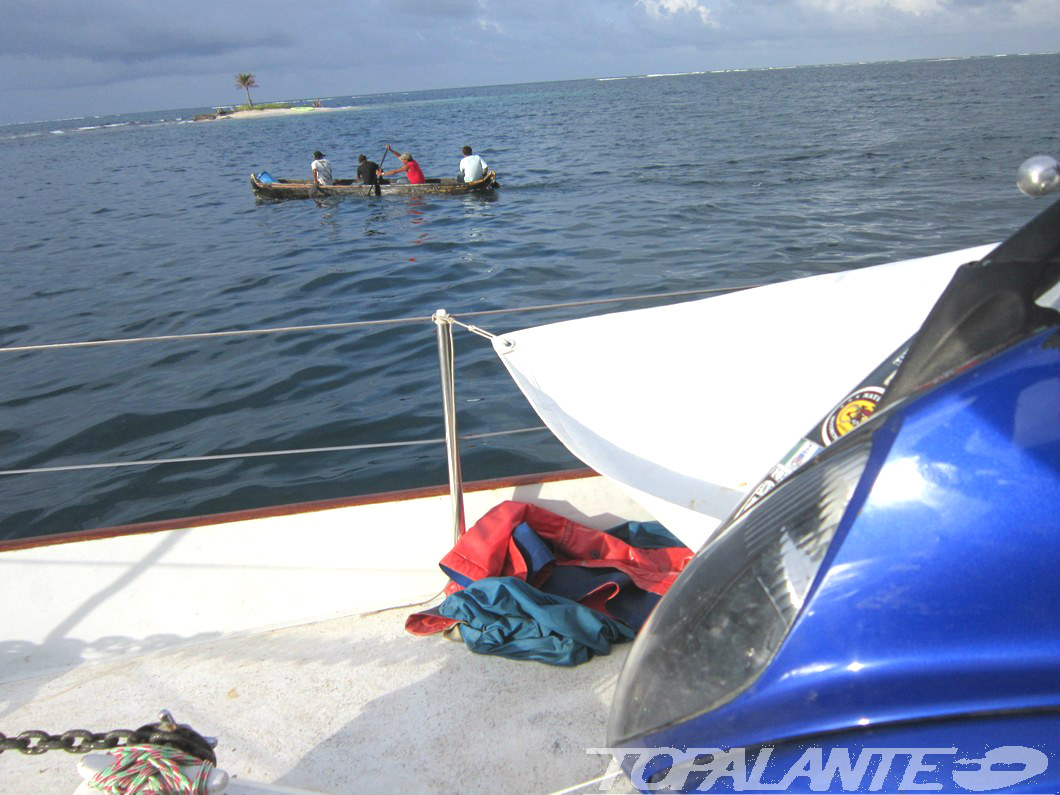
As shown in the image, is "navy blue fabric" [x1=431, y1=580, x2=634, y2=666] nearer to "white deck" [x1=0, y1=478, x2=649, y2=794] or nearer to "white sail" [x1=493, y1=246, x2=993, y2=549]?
"white deck" [x1=0, y1=478, x2=649, y2=794]

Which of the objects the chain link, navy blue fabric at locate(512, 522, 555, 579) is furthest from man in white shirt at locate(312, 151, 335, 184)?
the chain link

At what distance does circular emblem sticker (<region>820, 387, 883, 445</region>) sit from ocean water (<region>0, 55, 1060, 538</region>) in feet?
12.4

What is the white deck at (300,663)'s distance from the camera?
1.98 meters

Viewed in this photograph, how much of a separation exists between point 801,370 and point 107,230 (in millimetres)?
17567

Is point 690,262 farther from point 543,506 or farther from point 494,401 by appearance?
point 543,506

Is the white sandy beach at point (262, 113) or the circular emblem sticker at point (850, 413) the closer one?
the circular emblem sticker at point (850, 413)

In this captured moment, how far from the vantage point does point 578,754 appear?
195 cm

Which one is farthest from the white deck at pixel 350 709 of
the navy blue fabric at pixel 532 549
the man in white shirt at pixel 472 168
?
the man in white shirt at pixel 472 168

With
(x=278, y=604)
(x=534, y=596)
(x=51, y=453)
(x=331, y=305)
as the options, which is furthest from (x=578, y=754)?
(x=331, y=305)

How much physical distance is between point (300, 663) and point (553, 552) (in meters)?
0.88

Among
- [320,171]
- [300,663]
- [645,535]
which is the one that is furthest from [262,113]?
[300,663]

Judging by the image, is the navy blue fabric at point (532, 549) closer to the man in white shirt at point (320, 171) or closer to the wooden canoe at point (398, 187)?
the wooden canoe at point (398, 187)

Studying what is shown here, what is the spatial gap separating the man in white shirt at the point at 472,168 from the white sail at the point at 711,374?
15.6 meters

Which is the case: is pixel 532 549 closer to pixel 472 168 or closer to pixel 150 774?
pixel 150 774
